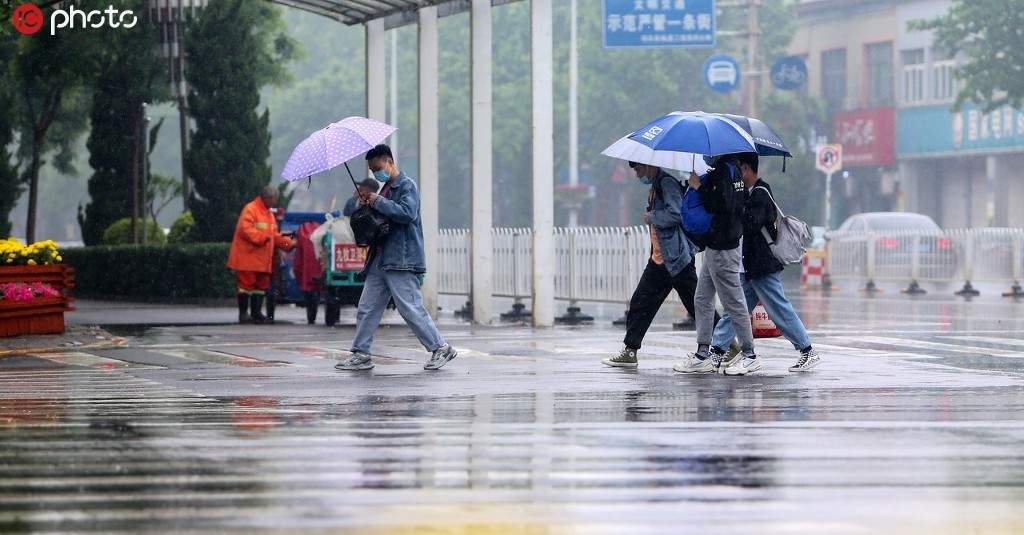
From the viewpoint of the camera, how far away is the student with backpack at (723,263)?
43.9 feet

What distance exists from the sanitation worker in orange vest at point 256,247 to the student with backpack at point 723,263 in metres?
9.02

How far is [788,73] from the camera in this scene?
50.8 m

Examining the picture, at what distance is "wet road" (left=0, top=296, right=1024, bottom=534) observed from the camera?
6715mm

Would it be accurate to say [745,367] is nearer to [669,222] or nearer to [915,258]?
[669,222]

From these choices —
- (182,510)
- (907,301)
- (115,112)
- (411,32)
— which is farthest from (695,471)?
(411,32)

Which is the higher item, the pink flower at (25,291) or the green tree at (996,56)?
the green tree at (996,56)

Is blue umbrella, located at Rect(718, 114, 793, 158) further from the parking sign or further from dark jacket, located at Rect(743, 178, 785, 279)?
the parking sign

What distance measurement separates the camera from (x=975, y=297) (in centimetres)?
3269

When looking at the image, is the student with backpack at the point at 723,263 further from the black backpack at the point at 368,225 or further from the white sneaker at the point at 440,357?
the black backpack at the point at 368,225

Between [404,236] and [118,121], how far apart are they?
24.5m

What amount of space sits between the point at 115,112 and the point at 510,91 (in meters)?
31.2

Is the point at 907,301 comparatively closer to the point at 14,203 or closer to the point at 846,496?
the point at 14,203

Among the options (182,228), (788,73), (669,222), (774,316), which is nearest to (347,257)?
(669,222)

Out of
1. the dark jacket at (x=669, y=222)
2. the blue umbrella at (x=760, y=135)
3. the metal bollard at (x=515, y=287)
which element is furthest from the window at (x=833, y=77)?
the dark jacket at (x=669, y=222)
